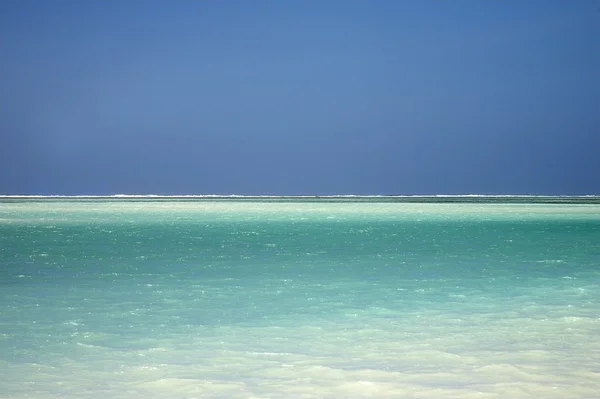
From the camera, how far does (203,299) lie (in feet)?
22.5

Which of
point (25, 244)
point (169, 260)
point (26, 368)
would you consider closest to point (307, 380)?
point (26, 368)

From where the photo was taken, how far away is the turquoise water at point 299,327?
12.7 ft

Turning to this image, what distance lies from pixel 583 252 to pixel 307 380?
980 cm

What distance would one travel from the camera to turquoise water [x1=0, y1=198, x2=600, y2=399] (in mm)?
3869

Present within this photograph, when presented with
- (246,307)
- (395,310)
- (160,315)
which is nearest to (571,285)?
(395,310)

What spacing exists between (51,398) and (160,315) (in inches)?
92.8

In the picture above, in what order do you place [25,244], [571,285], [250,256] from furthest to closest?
[25,244], [250,256], [571,285]

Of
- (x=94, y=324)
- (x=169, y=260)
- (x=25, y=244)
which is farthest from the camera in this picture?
(x=25, y=244)

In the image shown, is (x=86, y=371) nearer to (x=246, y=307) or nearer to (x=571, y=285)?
(x=246, y=307)

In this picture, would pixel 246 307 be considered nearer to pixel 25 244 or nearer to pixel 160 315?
pixel 160 315

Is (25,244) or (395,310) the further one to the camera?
(25,244)

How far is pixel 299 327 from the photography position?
5.44 meters

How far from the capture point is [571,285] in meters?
7.89

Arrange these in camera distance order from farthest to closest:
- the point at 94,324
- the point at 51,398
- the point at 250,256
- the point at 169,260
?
the point at 250,256 < the point at 169,260 < the point at 94,324 < the point at 51,398
